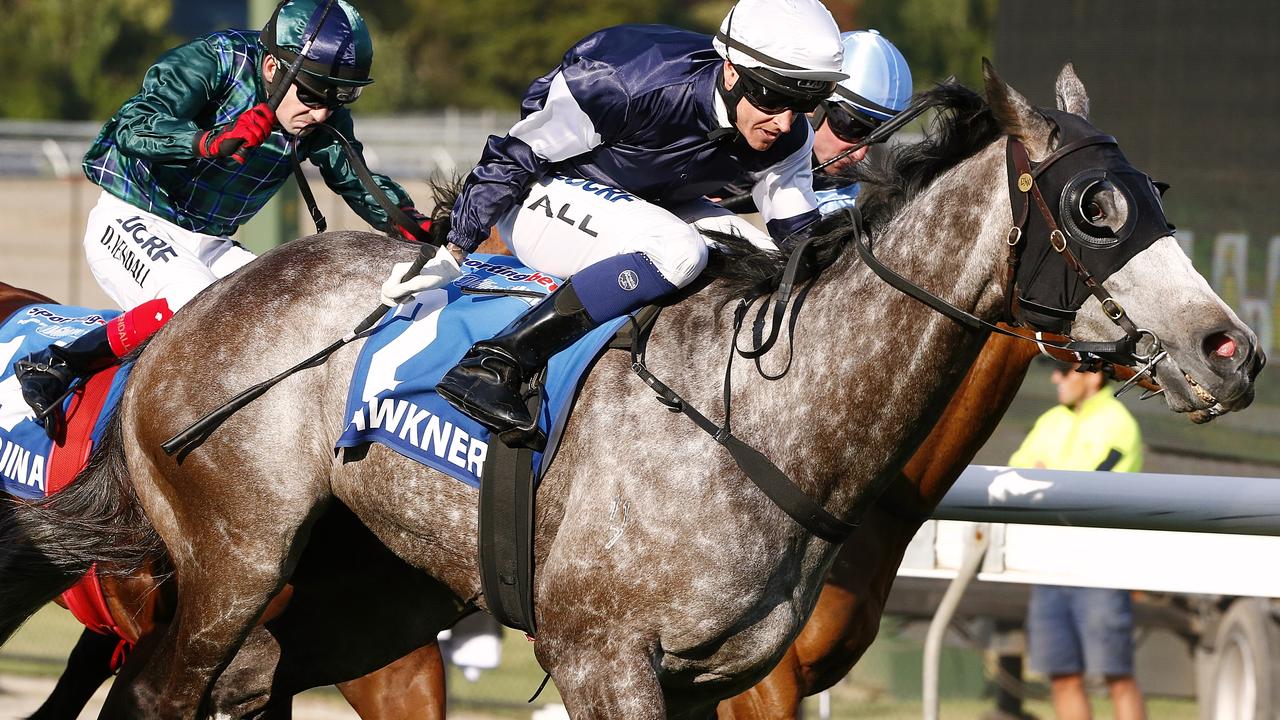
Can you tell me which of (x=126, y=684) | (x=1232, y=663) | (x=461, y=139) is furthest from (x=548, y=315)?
(x=461, y=139)

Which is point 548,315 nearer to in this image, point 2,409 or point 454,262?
point 454,262

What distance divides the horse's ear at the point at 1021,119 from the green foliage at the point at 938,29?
2998 cm

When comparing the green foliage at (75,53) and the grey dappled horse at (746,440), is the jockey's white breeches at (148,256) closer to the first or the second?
the grey dappled horse at (746,440)

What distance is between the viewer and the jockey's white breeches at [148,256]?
4164mm

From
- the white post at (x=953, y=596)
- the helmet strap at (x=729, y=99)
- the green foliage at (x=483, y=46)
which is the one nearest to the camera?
the helmet strap at (x=729, y=99)

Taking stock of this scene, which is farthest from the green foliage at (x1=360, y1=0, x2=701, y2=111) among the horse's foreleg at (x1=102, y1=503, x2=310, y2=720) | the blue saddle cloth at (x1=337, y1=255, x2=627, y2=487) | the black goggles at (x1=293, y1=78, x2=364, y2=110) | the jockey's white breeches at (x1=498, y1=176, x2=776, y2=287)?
the blue saddle cloth at (x1=337, y1=255, x2=627, y2=487)

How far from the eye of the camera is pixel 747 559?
3.13 meters

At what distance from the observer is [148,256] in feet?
13.8

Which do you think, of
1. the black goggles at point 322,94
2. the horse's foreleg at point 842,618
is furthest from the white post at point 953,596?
the black goggles at point 322,94

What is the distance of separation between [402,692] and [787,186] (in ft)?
5.79

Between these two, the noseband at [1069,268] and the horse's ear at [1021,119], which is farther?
the horse's ear at [1021,119]

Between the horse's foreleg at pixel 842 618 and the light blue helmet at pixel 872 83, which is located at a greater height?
the light blue helmet at pixel 872 83

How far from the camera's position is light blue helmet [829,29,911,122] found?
4.71 meters

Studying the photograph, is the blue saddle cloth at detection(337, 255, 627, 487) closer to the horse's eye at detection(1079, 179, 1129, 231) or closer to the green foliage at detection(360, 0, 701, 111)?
the horse's eye at detection(1079, 179, 1129, 231)
